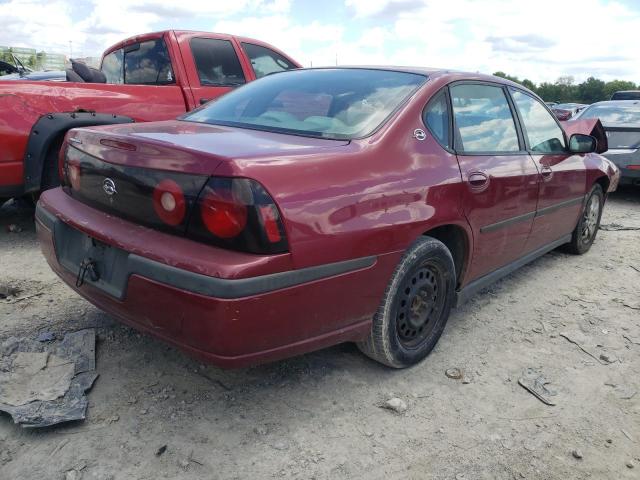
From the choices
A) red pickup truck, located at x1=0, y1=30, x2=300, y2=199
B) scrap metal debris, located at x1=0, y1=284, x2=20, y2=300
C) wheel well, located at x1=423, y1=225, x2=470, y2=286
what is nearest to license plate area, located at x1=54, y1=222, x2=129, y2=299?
scrap metal debris, located at x1=0, y1=284, x2=20, y2=300

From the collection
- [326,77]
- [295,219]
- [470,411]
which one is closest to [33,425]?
[295,219]

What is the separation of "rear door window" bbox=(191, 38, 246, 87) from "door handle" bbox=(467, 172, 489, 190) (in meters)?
3.10

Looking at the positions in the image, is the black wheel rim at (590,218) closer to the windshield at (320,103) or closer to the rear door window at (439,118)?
the rear door window at (439,118)

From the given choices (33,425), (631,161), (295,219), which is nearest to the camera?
(295,219)

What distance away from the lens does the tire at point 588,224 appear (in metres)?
4.61

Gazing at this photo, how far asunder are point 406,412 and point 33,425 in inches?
61.1

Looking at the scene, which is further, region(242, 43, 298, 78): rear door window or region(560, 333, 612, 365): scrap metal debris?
region(242, 43, 298, 78): rear door window

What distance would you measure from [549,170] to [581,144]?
55 centimetres

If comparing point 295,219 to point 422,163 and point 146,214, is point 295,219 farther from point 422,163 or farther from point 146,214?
point 422,163

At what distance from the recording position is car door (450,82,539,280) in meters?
2.87

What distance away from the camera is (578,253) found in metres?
4.79

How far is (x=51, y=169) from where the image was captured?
4.25m

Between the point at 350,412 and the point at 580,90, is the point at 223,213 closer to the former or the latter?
the point at 350,412

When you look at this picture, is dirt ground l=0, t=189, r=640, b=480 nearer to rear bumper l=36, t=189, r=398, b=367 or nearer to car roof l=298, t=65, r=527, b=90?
rear bumper l=36, t=189, r=398, b=367
